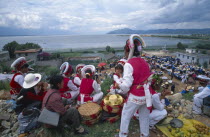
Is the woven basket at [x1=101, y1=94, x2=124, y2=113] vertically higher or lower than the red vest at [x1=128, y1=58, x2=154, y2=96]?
lower

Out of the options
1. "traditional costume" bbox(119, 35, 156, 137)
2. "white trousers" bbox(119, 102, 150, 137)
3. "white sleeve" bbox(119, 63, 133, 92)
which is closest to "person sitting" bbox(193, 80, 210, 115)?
"white trousers" bbox(119, 102, 150, 137)

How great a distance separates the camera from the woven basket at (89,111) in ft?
9.94

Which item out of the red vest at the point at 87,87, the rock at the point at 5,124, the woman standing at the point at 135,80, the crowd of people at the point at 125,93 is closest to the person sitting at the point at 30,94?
the crowd of people at the point at 125,93

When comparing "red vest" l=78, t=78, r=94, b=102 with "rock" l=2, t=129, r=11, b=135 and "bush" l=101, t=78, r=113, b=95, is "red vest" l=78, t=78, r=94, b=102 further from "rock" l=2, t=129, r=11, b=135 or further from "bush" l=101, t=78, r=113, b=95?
"rock" l=2, t=129, r=11, b=135

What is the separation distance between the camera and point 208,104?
139 inches

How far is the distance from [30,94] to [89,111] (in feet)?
5.29

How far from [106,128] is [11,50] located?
44876 millimetres

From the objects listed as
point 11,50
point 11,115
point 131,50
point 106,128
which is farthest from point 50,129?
point 11,50

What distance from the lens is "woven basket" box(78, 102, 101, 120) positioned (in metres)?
3.03

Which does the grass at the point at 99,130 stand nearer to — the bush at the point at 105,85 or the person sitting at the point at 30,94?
the person sitting at the point at 30,94

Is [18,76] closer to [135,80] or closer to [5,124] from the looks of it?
[5,124]

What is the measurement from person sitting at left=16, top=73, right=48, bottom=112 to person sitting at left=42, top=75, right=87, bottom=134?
84 cm

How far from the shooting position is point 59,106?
2.47m

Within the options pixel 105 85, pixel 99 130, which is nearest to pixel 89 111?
pixel 99 130
